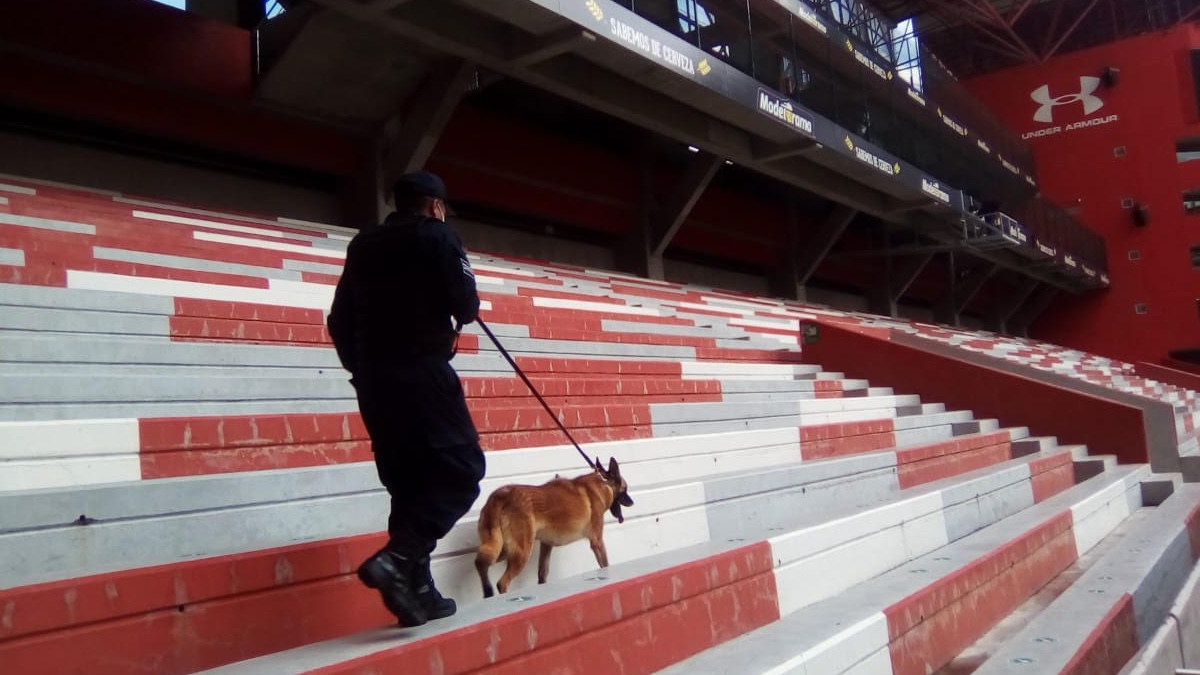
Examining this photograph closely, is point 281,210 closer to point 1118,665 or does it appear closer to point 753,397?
point 753,397

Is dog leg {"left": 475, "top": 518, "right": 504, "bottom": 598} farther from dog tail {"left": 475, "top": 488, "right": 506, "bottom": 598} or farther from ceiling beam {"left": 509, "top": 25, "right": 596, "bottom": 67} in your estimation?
ceiling beam {"left": 509, "top": 25, "right": 596, "bottom": 67}

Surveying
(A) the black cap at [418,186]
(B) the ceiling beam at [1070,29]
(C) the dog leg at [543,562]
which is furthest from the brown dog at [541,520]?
(B) the ceiling beam at [1070,29]

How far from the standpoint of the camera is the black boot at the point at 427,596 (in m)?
1.71

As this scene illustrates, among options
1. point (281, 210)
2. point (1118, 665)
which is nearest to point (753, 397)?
point (1118, 665)

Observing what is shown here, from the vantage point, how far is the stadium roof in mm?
21062

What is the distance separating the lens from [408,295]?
174 cm

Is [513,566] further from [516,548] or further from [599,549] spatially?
[599,549]

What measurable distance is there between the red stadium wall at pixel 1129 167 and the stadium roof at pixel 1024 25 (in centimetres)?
89

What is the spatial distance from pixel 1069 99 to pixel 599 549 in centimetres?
2401

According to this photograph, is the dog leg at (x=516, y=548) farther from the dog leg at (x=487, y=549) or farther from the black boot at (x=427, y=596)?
the black boot at (x=427, y=596)

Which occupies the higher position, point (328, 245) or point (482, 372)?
point (328, 245)

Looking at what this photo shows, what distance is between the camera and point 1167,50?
21438 millimetres

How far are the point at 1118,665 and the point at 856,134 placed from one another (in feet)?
31.8

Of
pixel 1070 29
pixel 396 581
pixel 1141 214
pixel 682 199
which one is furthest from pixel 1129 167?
pixel 396 581
